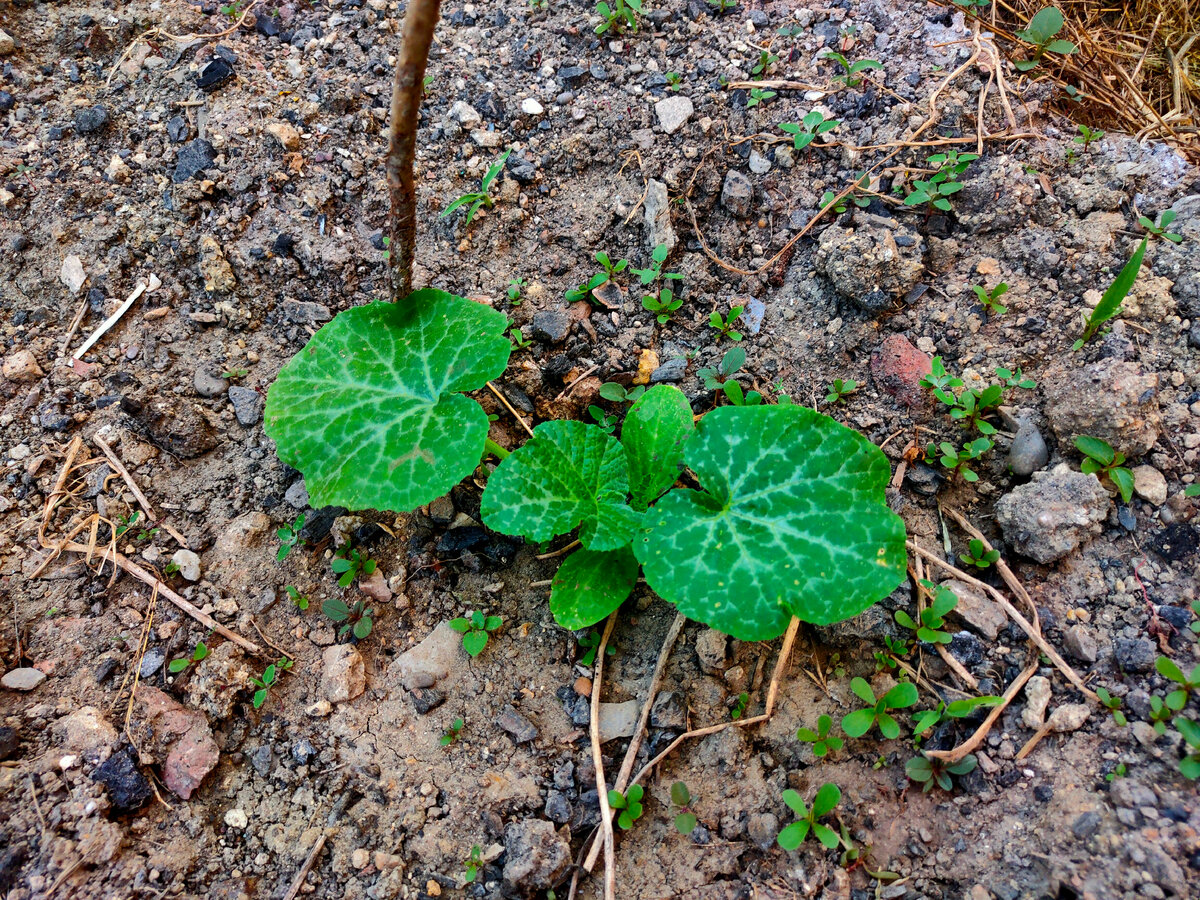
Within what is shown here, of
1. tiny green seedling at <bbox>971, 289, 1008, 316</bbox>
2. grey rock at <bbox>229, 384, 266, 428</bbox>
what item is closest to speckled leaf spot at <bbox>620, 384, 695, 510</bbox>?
tiny green seedling at <bbox>971, 289, 1008, 316</bbox>

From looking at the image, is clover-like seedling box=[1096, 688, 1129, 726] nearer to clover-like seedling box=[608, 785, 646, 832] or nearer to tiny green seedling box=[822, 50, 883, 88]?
clover-like seedling box=[608, 785, 646, 832]

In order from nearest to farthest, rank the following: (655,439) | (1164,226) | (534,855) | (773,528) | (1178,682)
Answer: (1178,682) → (534,855) → (773,528) → (655,439) → (1164,226)

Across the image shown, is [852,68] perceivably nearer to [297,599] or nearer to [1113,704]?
[1113,704]

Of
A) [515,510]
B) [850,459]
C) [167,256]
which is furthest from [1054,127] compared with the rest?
[167,256]

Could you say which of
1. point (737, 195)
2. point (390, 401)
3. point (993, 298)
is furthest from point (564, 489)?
point (993, 298)

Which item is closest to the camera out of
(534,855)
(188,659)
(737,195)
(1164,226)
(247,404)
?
(534,855)

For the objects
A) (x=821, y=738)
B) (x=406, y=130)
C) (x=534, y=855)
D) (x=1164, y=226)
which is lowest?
(x=534, y=855)

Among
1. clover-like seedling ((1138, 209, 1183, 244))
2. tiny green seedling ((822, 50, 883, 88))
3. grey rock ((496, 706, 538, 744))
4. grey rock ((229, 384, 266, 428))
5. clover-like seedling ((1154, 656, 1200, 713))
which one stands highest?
tiny green seedling ((822, 50, 883, 88))
